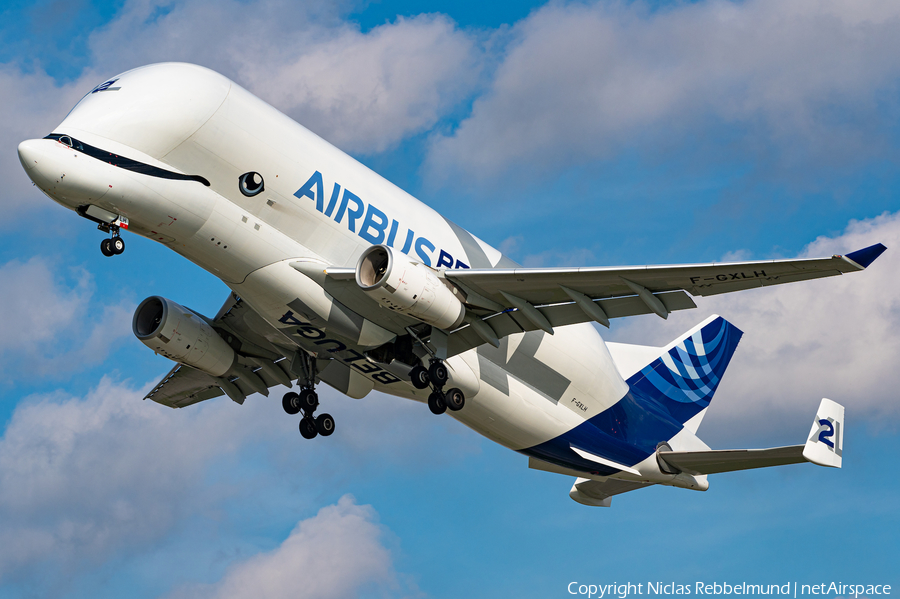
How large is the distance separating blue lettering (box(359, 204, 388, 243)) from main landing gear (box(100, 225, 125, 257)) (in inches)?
216

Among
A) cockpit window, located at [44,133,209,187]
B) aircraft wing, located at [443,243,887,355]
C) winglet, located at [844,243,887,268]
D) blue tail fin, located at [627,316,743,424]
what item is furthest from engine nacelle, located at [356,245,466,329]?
blue tail fin, located at [627,316,743,424]

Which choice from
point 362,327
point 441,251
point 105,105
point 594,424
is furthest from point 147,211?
point 594,424

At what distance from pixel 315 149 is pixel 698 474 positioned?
15.9 metres

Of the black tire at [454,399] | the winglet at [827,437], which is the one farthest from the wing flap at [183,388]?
the winglet at [827,437]

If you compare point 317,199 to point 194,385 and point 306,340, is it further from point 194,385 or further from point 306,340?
point 194,385

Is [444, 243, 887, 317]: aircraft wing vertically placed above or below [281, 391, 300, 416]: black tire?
above

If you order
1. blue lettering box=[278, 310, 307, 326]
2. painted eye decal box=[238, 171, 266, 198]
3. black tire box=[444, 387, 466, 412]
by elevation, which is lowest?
black tire box=[444, 387, 466, 412]

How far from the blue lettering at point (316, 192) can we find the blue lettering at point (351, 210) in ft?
1.78

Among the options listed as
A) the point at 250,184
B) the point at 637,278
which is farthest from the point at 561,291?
the point at 250,184

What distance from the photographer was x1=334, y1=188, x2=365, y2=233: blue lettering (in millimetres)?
22844

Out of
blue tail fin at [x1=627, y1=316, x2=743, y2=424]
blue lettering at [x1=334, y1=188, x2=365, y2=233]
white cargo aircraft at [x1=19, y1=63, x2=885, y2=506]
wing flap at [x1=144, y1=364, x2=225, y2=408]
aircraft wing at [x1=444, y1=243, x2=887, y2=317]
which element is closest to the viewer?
aircraft wing at [x1=444, y1=243, x2=887, y2=317]

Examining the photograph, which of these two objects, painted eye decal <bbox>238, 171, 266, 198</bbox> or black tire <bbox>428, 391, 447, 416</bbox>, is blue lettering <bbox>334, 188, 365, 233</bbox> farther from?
black tire <bbox>428, 391, 447, 416</bbox>

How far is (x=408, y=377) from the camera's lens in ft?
82.2

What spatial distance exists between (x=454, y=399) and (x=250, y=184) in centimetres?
744
